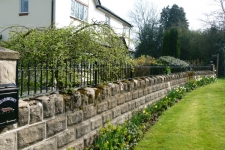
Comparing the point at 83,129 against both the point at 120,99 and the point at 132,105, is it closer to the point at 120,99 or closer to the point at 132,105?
the point at 120,99

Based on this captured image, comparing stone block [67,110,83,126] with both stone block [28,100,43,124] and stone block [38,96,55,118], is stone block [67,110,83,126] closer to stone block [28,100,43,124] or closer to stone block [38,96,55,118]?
stone block [38,96,55,118]

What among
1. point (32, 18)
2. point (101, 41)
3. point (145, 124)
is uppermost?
point (32, 18)

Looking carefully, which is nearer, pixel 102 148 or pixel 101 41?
pixel 102 148

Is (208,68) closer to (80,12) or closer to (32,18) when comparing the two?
(80,12)

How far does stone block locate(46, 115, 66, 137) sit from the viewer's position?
2.94 metres

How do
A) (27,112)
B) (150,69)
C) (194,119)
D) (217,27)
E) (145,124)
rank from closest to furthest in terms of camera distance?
1. (27,112)
2. (145,124)
3. (194,119)
4. (150,69)
5. (217,27)

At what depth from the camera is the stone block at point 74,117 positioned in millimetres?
3387

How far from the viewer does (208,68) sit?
747 inches

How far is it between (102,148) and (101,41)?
1855 millimetres

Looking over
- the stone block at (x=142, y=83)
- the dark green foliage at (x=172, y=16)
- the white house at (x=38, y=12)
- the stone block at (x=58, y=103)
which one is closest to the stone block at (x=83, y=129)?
the stone block at (x=58, y=103)

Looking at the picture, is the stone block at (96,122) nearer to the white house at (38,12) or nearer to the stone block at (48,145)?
the stone block at (48,145)

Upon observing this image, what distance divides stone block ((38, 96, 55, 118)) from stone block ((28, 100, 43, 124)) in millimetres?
76

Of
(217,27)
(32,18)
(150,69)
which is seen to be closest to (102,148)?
(150,69)

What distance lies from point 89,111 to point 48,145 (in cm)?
111
